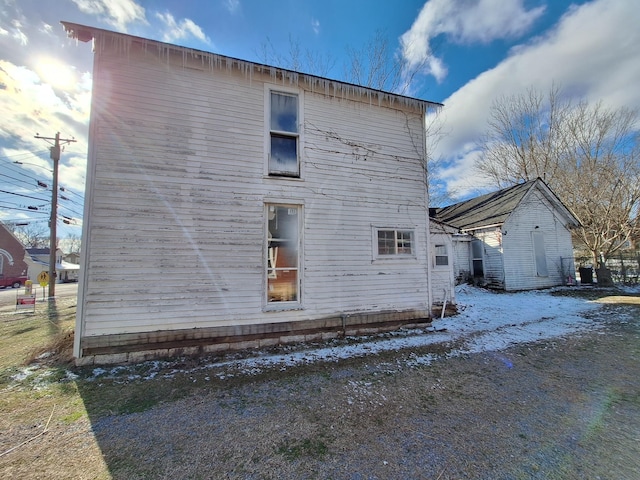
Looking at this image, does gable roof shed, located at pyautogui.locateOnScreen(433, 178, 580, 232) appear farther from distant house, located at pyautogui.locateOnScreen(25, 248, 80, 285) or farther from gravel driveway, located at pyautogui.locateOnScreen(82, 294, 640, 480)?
distant house, located at pyautogui.locateOnScreen(25, 248, 80, 285)

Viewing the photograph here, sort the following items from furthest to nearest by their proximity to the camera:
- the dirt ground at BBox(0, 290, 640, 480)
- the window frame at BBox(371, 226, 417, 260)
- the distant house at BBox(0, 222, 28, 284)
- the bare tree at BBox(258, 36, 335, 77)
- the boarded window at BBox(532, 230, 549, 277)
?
1. the distant house at BBox(0, 222, 28, 284)
2. the boarded window at BBox(532, 230, 549, 277)
3. the bare tree at BBox(258, 36, 335, 77)
4. the window frame at BBox(371, 226, 417, 260)
5. the dirt ground at BBox(0, 290, 640, 480)

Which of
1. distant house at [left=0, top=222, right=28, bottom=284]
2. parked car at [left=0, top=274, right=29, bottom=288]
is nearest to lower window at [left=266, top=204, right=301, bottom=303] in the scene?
parked car at [left=0, top=274, right=29, bottom=288]

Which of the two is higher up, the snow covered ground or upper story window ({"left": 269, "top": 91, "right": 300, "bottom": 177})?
upper story window ({"left": 269, "top": 91, "right": 300, "bottom": 177})

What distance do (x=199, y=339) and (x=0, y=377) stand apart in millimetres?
2627

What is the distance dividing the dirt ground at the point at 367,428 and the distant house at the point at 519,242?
9464 mm

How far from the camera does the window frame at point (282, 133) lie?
223 inches

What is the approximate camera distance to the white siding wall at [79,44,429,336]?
15.4ft

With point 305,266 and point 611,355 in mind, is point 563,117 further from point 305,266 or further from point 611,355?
point 305,266

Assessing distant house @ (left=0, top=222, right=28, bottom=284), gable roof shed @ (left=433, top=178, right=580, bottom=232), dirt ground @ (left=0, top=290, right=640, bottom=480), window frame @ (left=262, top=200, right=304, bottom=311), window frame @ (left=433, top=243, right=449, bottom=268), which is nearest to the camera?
dirt ground @ (left=0, top=290, right=640, bottom=480)

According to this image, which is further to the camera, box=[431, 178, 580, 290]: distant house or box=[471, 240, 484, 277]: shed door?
box=[471, 240, 484, 277]: shed door

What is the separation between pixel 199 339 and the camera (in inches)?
194

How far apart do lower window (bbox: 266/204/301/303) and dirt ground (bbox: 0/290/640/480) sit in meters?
1.72

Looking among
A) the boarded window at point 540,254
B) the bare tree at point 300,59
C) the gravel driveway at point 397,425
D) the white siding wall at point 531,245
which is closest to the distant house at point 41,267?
the bare tree at point 300,59

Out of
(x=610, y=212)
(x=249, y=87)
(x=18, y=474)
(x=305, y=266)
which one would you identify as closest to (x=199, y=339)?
(x=305, y=266)
